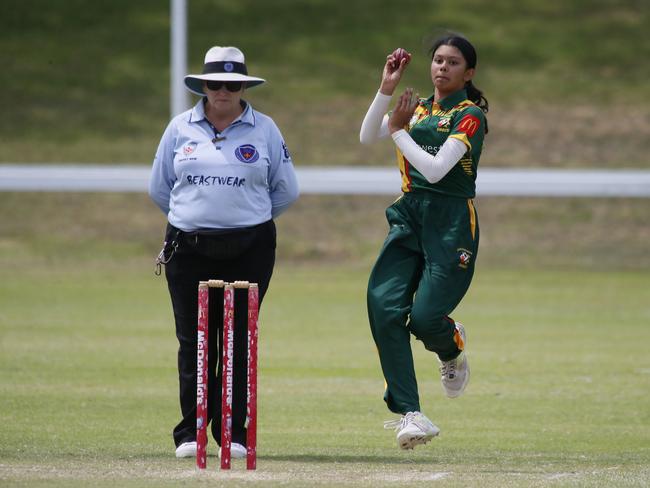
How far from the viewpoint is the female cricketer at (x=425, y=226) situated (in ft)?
23.0

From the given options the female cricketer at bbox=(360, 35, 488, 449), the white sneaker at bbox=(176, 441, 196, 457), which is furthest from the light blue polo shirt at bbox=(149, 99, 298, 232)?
the white sneaker at bbox=(176, 441, 196, 457)

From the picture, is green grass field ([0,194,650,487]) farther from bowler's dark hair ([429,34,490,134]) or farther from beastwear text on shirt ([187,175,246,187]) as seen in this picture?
bowler's dark hair ([429,34,490,134])

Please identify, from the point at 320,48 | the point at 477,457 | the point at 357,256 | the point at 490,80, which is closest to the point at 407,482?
the point at 477,457

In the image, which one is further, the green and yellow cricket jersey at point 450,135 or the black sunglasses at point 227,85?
the black sunglasses at point 227,85

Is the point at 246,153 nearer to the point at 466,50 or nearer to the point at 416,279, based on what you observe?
the point at 416,279

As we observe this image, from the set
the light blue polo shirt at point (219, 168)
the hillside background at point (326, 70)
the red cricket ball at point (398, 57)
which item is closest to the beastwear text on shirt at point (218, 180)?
the light blue polo shirt at point (219, 168)

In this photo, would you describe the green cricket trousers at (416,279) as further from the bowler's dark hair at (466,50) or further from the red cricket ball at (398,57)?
the red cricket ball at (398,57)

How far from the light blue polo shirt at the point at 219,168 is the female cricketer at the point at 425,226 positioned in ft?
2.02

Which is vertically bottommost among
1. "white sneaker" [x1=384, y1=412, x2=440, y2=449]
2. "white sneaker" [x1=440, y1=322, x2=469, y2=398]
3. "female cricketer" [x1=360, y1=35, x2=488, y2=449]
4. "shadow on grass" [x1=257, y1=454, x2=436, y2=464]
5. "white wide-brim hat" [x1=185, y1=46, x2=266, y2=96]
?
"shadow on grass" [x1=257, y1=454, x2=436, y2=464]

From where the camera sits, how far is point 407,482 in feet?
20.7

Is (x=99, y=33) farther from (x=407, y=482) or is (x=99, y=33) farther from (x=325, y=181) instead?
(x=407, y=482)

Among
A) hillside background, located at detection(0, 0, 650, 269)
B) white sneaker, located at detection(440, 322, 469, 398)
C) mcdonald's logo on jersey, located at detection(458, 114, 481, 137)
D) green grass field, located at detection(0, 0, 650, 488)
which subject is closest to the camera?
mcdonald's logo on jersey, located at detection(458, 114, 481, 137)

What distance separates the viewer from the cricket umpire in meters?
7.18

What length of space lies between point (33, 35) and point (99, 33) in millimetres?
1728
